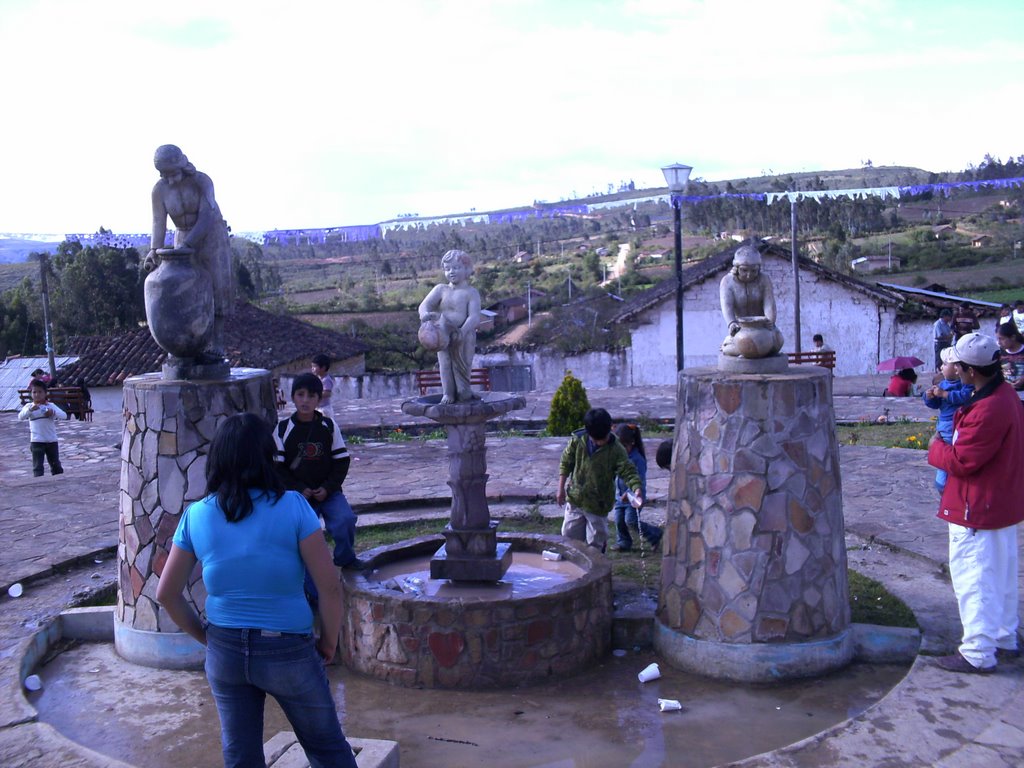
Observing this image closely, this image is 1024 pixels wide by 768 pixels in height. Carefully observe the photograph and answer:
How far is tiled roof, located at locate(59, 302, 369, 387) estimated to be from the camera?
22.1m

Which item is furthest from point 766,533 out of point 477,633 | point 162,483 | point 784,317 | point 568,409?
point 784,317

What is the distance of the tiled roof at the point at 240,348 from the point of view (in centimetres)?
2208

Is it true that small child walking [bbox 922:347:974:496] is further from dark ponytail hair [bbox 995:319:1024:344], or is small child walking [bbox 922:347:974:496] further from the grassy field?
the grassy field

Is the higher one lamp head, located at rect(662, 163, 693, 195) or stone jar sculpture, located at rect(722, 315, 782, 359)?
lamp head, located at rect(662, 163, 693, 195)

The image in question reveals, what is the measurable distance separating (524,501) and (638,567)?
83.5 inches

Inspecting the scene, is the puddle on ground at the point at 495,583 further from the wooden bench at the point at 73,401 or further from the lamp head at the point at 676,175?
the wooden bench at the point at 73,401

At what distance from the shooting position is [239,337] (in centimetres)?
2438

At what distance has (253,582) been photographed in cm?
304

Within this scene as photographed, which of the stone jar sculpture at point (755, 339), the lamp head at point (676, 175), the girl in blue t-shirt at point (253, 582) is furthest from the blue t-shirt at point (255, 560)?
the lamp head at point (676, 175)

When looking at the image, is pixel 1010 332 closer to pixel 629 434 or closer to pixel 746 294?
pixel 629 434

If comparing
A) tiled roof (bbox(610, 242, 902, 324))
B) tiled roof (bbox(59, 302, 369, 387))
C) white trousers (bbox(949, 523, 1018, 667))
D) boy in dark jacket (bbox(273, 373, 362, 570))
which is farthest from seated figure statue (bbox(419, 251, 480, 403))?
tiled roof (bbox(610, 242, 902, 324))

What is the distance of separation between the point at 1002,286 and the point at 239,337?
2716 centimetres

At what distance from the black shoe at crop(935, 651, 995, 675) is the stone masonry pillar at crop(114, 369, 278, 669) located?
3.97 meters

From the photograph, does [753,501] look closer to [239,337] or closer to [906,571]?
[906,571]
